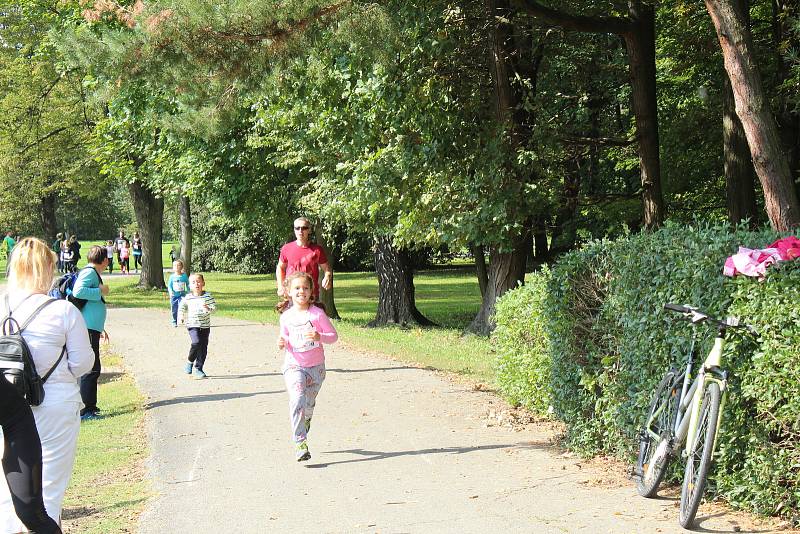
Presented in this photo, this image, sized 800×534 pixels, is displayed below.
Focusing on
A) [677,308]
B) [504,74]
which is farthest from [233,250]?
[677,308]

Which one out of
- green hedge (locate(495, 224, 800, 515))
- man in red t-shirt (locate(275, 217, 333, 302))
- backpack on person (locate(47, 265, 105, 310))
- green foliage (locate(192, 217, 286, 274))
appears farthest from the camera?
green foliage (locate(192, 217, 286, 274))

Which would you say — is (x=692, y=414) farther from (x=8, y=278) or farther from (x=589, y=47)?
(x=589, y=47)

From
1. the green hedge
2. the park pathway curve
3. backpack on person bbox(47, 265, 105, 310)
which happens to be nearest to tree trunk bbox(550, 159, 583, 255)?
the park pathway curve

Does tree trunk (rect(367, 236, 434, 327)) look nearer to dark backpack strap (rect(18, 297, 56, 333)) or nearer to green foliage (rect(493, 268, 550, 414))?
green foliage (rect(493, 268, 550, 414))

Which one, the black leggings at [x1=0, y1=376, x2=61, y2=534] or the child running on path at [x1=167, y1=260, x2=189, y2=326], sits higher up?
the child running on path at [x1=167, y1=260, x2=189, y2=326]

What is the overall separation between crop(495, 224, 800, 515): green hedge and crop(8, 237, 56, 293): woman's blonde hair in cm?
400

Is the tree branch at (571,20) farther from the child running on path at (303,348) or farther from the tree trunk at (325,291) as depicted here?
→ the tree trunk at (325,291)

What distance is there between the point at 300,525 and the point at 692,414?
2.59 metres

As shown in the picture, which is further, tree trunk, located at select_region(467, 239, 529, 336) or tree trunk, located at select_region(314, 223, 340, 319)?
tree trunk, located at select_region(314, 223, 340, 319)

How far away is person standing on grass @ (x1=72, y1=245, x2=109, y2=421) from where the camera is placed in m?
10.4

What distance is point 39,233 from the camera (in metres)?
70.4

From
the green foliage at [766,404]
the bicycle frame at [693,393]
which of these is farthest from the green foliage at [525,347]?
the green foliage at [766,404]

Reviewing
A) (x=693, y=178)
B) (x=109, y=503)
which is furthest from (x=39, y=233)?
(x=109, y=503)

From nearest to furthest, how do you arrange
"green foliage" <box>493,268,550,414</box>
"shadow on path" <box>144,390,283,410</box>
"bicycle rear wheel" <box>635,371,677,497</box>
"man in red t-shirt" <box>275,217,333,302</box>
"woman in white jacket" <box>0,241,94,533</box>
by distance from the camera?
"woman in white jacket" <box>0,241,94,533</box> → "bicycle rear wheel" <box>635,371,677,497</box> → "green foliage" <box>493,268,550,414</box> → "shadow on path" <box>144,390,283,410</box> → "man in red t-shirt" <box>275,217,333,302</box>
